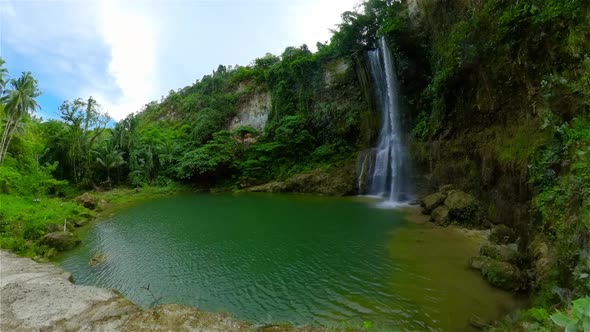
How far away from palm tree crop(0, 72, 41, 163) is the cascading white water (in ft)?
81.5

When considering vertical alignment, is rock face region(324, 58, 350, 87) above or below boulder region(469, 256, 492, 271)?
above

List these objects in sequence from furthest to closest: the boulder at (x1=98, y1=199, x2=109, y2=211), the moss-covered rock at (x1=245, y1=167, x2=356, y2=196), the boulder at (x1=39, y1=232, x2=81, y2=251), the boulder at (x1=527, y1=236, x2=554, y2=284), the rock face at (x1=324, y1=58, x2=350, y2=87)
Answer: the rock face at (x1=324, y1=58, x2=350, y2=87) → the moss-covered rock at (x1=245, y1=167, x2=356, y2=196) → the boulder at (x1=98, y1=199, x2=109, y2=211) → the boulder at (x1=39, y1=232, x2=81, y2=251) → the boulder at (x1=527, y1=236, x2=554, y2=284)

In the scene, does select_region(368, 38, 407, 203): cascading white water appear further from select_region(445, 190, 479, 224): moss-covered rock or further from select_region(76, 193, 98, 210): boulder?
select_region(76, 193, 98, 210): boulder

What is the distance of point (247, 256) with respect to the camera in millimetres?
9656

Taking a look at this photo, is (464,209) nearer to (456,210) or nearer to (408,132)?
(456,210)

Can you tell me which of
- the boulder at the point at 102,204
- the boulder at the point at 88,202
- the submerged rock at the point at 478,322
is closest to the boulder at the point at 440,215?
the submerged rock at the point at 478,322

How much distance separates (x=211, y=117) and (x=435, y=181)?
83.3ft

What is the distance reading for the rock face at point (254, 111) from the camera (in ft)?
109

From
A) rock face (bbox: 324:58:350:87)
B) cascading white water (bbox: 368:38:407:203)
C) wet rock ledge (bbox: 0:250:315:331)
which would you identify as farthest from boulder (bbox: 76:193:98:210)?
rock face (bbox: 324:58:350:87)

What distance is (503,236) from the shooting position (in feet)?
32.4

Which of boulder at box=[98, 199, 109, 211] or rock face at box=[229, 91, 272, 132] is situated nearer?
boulder at box=[98, 199, 109, 211]

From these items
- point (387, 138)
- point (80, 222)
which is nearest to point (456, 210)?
point (387, 138)

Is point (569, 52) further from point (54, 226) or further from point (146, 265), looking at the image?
point (54, 226)

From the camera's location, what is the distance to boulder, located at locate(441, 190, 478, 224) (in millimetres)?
12219
